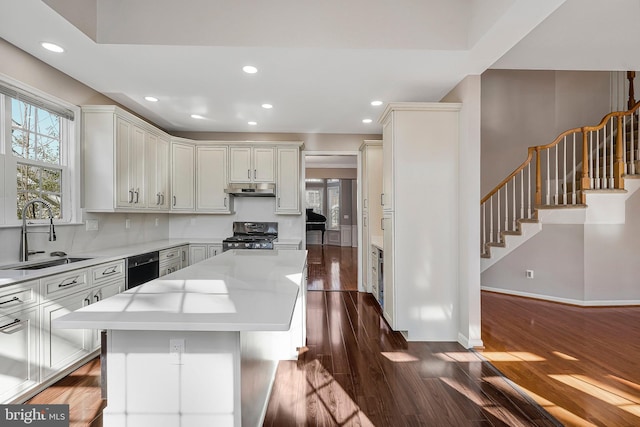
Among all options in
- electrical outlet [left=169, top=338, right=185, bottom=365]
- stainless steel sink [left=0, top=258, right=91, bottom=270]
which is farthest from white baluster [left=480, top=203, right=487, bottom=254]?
stainless steel sink [left=0, top=258, right=91, bottom=270]

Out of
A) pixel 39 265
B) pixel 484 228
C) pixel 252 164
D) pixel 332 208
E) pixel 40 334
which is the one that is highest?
pixel 252 164

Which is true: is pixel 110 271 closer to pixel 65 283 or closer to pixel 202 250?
pixel 65 283

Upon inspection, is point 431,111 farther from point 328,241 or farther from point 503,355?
point 328,241

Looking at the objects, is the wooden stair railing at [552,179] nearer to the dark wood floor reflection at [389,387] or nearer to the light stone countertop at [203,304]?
the dark wood floor reflection at [389,387]

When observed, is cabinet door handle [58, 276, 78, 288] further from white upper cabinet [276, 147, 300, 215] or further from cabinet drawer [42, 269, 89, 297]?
white upper cabinet [276, 147, 300, 215]

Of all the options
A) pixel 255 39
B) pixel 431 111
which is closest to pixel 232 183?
pixel 255 39

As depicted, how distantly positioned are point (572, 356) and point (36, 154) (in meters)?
4.89

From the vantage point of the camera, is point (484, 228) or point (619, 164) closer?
point (619, 164)

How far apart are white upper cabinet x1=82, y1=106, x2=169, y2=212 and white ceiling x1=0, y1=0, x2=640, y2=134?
38cm

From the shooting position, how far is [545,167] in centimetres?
497

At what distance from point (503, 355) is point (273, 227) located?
3414mm

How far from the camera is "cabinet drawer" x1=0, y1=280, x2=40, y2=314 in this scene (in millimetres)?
1912

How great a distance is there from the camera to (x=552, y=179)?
195 inches

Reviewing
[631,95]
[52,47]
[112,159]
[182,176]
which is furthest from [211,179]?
[631,95]
